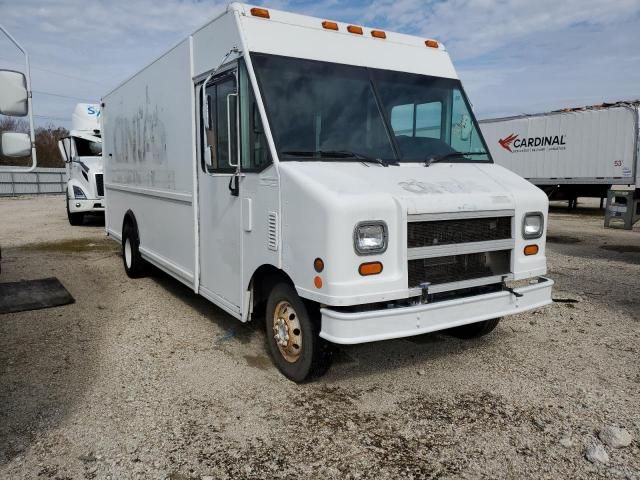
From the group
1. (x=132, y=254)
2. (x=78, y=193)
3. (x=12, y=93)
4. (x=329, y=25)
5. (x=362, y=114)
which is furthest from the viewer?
(x=78, y=193)

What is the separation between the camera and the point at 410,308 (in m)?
3.62

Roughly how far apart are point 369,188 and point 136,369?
2.56 m

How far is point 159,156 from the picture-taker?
249 inches

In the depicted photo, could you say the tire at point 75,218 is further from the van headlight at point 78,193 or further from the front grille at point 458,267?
the front grille at point 458,267

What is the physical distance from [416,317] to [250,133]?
1924 mm

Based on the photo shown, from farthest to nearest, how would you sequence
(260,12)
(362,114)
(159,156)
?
(159,156) → (362,114) → (260,12)

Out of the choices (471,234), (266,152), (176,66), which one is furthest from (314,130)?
(176,66)

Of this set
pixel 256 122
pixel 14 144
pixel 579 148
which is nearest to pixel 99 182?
pixel 256 122

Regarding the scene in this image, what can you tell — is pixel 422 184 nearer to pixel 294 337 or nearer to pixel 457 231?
pixel 457 231

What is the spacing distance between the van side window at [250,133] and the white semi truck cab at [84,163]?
11.6m

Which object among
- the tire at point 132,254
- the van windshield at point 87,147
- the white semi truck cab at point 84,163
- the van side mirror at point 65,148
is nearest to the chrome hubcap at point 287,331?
the tire at point 132,254

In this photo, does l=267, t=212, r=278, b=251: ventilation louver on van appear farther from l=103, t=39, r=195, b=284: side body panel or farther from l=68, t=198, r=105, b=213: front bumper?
l=68, t=198, r=105, b=213: front bumper

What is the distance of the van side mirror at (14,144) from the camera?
307 cm

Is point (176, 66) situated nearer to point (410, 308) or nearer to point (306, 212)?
point (306, 212)
